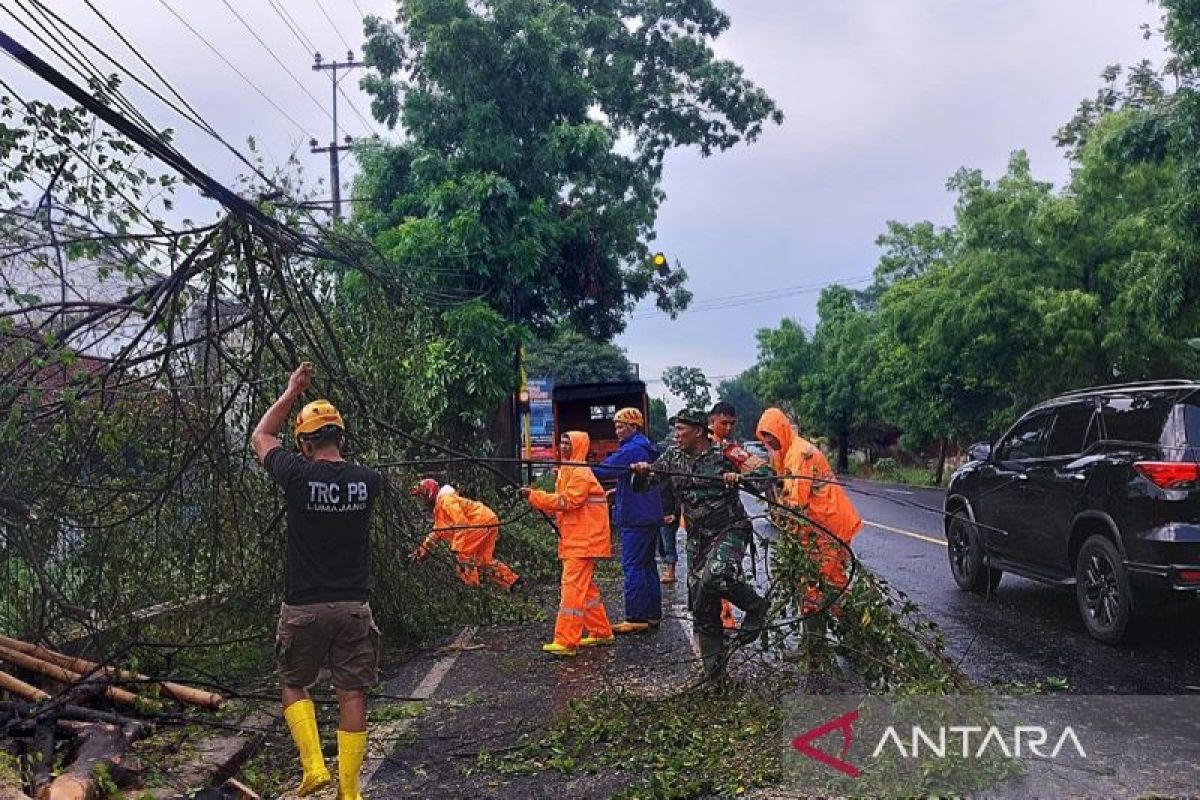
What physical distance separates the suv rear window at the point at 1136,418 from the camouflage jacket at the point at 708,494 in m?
2.68

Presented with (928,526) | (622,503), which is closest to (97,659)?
(622,503)

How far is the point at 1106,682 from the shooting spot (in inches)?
253

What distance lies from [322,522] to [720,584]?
247cm

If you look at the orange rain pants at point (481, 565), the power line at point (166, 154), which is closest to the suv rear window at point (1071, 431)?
the orange rain pants at point (481, 565)

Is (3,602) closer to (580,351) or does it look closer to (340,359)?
(340,359)

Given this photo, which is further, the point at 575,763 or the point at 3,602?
the point at 3,602

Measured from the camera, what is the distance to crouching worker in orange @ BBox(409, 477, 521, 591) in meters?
8.95

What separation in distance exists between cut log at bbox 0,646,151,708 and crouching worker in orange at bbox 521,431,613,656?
301 centimetres

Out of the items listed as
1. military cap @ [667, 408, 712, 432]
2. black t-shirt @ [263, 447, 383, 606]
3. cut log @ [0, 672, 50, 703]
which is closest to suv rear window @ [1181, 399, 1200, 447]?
military cap @ [667, 408, 712, 432]

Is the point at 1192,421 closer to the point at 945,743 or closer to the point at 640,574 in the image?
the point at 945,743

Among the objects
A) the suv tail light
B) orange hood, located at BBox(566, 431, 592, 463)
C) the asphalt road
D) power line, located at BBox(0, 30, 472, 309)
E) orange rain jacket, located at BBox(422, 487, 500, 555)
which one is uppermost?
power line, located at BBox(0, 30, 472, 309)

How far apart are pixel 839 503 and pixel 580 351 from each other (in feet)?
132

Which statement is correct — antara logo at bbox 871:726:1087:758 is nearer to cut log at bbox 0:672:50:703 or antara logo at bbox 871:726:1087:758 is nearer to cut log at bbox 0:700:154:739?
cut log at bbox 0:700:154:739

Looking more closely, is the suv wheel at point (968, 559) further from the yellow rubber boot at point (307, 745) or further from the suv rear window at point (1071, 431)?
the yellow rubber boot at point (307, 745)
